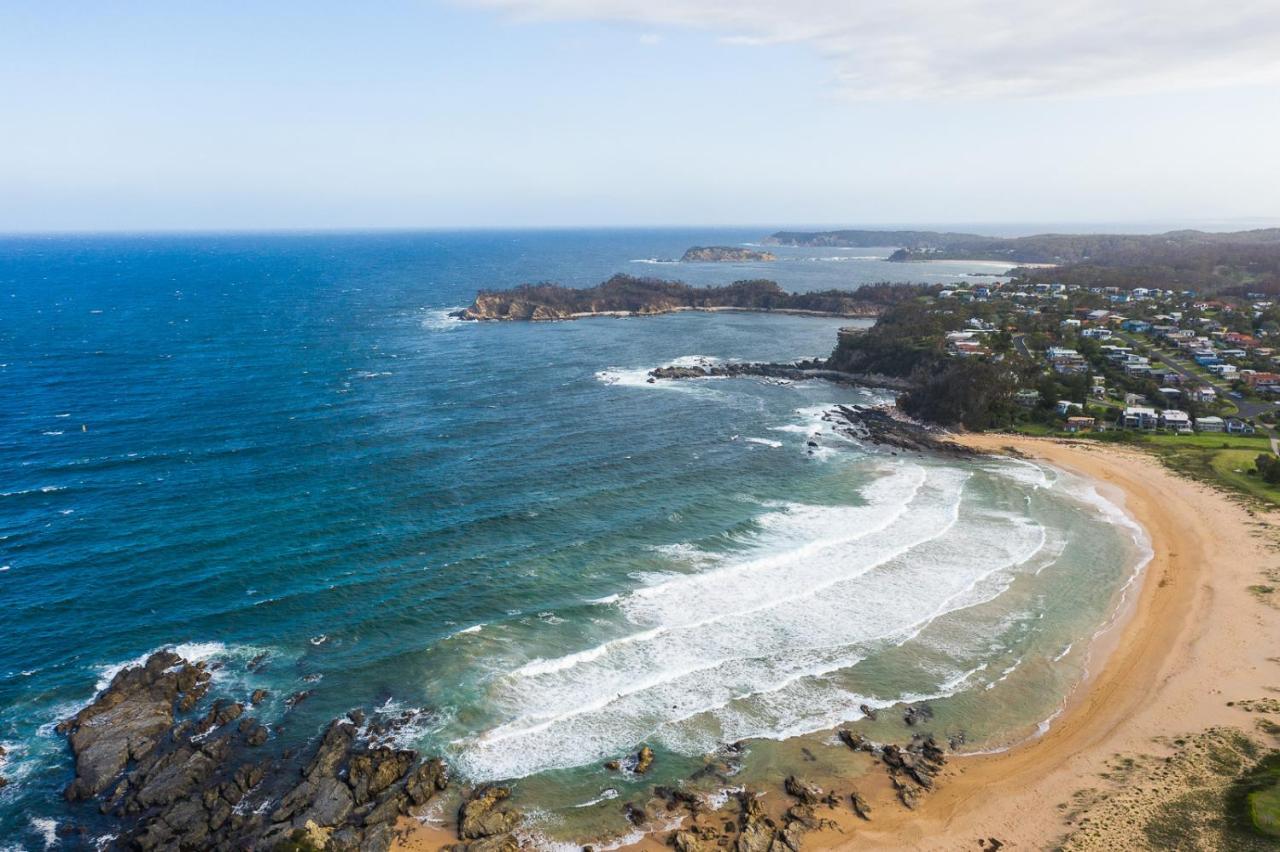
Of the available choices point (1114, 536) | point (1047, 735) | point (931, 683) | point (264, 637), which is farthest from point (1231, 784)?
point (264, 637)

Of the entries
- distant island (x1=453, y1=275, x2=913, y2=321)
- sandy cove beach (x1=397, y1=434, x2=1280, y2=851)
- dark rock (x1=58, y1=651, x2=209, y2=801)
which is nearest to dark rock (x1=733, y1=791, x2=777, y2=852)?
sandy cove beach (x1=397, y1=434, x2=1280, y2=851)

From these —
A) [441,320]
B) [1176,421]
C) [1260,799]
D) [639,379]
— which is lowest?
[1260,799]

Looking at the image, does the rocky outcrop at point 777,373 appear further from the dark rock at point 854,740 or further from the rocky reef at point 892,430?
the dark rock at point 854,740

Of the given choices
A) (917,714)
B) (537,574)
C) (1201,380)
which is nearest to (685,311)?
(1201,380)

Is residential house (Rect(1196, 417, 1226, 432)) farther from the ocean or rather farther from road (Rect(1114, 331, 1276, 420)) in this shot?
the ocean

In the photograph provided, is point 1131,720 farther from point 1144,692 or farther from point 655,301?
point 655,301

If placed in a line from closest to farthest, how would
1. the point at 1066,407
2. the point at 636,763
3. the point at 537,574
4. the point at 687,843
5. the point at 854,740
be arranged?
the point at 687,843, the point at 636,763, the point at 854,740, the point at 537,574, the point at 1066,407
